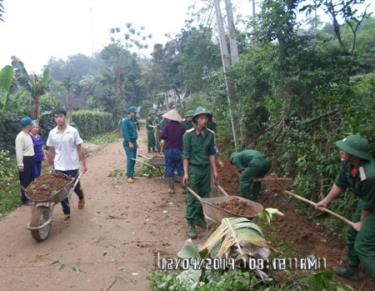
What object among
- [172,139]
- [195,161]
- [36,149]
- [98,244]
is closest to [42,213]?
[98,244]

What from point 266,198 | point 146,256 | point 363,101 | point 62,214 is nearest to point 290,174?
point 266,198

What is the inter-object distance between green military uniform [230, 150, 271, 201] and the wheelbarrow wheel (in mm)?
3249

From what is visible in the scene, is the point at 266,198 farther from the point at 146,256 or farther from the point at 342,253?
the point at 146,256

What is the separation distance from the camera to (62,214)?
6.59 meters

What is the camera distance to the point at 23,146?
682cm

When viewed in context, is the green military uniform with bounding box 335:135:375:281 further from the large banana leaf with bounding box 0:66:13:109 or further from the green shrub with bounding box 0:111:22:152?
the green shrub with bounding box 0:111:22:152

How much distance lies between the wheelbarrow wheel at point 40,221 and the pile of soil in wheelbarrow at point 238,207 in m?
2.67

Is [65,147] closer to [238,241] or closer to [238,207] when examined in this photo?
[238,207]

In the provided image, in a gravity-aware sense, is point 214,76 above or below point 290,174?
above

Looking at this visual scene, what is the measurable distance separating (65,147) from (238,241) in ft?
12.5

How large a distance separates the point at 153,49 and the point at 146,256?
90.7 feet

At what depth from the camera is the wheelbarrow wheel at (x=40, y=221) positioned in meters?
5.10

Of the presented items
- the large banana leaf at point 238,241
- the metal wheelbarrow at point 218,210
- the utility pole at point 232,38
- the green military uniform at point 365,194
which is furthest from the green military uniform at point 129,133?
the green military uniform at point 365,194

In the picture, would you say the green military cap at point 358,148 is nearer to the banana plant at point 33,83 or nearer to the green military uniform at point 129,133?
the green military uniform at point 129,133
